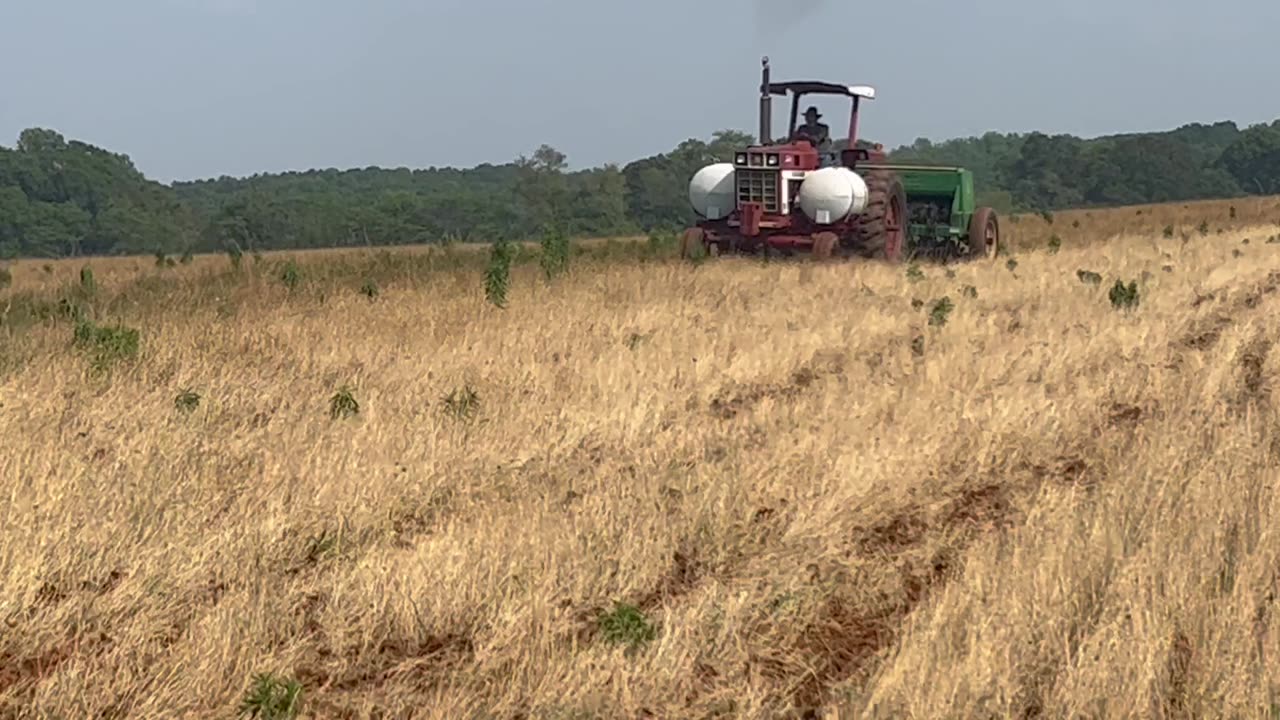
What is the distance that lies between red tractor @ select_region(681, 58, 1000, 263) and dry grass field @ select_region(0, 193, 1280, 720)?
6.54m

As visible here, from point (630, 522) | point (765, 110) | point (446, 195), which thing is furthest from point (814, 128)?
point (446, 195)

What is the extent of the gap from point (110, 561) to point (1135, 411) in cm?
562

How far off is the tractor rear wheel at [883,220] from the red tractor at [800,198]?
0.01 m

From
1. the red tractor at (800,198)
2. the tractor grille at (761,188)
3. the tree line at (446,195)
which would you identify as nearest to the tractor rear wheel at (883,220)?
the red tractor at (800,198)

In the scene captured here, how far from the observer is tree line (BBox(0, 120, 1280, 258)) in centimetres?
5666

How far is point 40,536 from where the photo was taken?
4.33 meters

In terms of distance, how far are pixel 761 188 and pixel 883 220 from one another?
180 centimetres

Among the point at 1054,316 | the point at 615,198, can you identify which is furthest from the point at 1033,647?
the point at 615,198

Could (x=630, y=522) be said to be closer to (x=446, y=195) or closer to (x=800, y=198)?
(x=800, y=198)

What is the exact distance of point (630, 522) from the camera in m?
4.76

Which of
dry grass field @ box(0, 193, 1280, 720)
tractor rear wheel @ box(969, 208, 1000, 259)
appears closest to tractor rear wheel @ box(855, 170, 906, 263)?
tractor rear wheel @ box(969, 208, 1000, 259)

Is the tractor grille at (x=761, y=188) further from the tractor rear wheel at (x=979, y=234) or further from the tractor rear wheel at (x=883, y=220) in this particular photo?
the tractor rear wheel at (x=979, y=234)

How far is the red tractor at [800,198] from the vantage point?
15930 millimetres

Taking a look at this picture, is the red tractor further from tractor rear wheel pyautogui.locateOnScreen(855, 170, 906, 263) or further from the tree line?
the tree line
